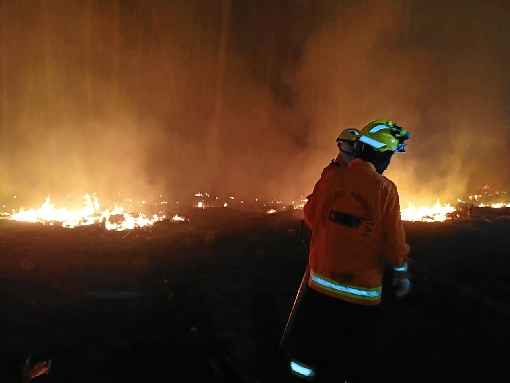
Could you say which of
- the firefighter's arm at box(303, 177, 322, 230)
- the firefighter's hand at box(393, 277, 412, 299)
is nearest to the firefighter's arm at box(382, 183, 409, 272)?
the firefighter's hand at box(393, 277, 412, 299)

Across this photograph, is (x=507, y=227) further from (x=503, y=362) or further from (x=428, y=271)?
(x=503, y=362)

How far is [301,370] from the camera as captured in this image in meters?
2.61

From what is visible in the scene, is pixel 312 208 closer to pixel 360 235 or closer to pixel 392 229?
pixel 360 235

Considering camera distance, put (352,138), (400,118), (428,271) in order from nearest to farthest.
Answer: (352,138) < (428,271) < (400,118)

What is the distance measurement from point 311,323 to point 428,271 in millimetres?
5027

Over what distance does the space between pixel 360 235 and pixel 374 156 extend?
578 millimetres

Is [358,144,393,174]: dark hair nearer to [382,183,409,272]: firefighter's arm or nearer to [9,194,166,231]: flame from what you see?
[382,183,409,272]: firefighter's arm

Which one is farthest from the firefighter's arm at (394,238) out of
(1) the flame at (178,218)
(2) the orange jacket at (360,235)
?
(1) the flame at (178,218)

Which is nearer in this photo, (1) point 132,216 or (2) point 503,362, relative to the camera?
(2) point 503,362

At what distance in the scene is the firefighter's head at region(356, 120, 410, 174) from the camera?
2.52m

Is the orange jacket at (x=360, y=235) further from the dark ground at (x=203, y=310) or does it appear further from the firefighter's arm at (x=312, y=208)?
the dark ground at (x=203, y=310)

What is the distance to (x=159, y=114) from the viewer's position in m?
25.4

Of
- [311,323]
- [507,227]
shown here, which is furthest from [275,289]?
[507,227]

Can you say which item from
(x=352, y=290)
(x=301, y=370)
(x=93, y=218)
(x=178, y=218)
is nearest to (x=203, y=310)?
(x=301, y=370)
